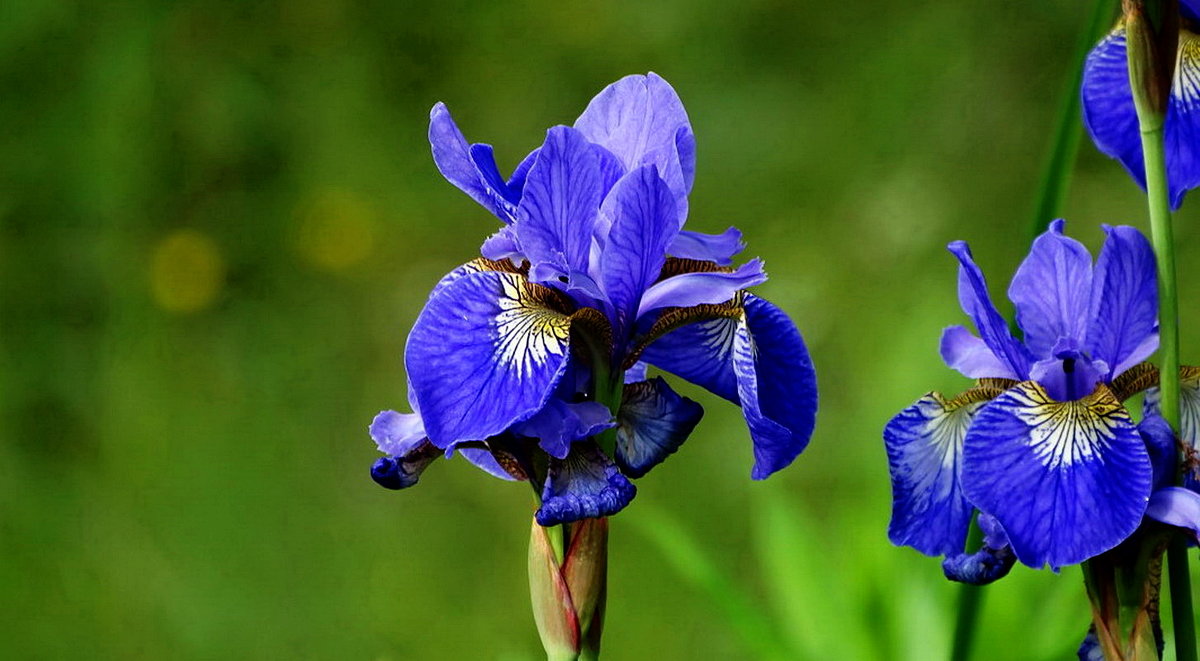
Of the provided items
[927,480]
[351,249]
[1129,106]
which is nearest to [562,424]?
[927,480]

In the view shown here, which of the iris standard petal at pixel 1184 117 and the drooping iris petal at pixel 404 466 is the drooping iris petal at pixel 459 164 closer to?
the drooping iris petal at pixel 404 466

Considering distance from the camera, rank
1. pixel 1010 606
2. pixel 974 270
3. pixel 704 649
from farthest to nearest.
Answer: pixel 704 649, pixel 1010 606, pixel 974 270

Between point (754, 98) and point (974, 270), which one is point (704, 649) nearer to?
point (754, 98)

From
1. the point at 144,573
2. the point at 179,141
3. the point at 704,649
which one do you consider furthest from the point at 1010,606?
the point at 179,141

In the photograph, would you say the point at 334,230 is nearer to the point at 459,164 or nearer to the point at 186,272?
the point at 186,272

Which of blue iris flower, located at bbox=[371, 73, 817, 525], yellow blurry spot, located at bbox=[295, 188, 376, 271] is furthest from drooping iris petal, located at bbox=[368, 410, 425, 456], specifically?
yellow blurry spot, located at bbox=[295, 188, 376, 271]

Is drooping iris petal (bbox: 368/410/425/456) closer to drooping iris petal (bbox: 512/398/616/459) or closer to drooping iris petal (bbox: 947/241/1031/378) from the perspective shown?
drooping iris petal (bbox: 512/398/616/459)
